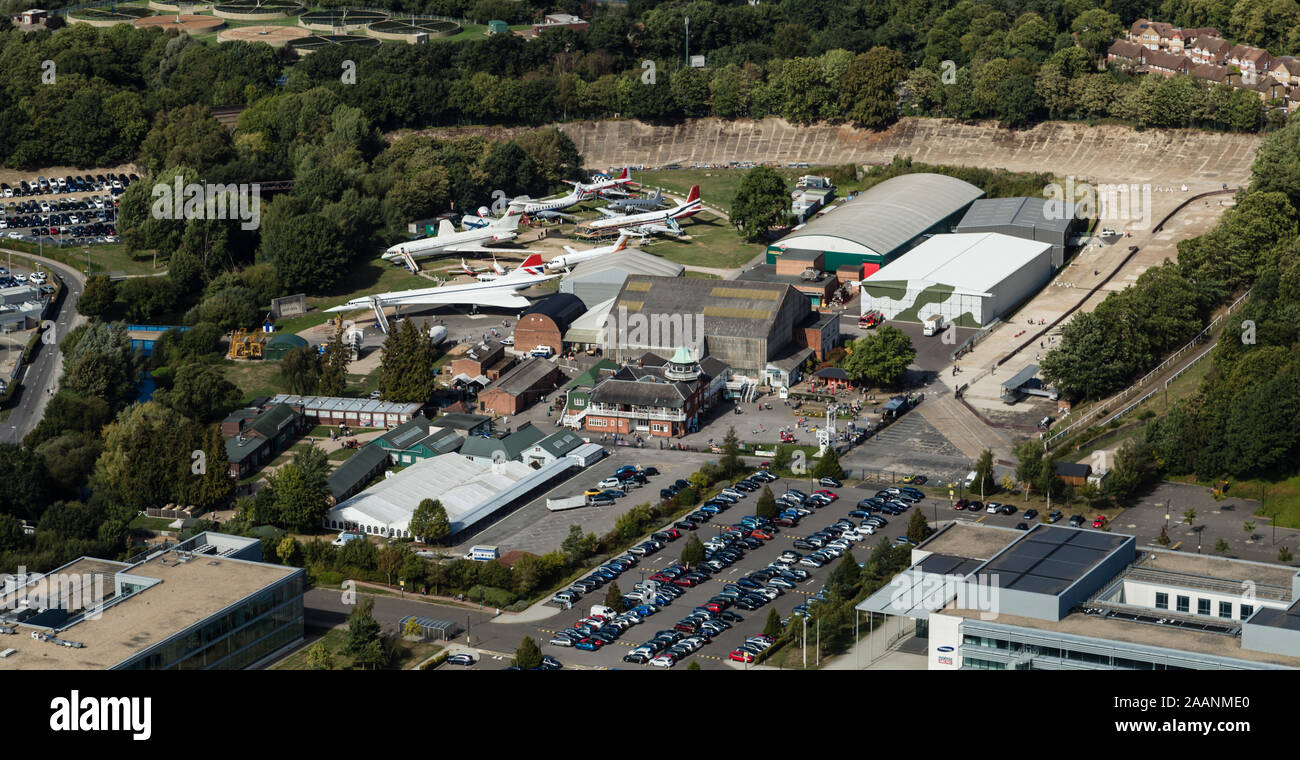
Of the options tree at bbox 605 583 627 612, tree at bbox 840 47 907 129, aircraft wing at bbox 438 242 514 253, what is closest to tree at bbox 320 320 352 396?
aircraft wing at bbox 438 242 514 253

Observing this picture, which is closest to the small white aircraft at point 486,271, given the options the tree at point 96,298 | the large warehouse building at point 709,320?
the large warehouse building at point 709,320

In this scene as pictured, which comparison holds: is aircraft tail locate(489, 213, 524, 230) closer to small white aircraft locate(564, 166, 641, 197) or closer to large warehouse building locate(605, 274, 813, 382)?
small white aircraft locate(564, 166, 641, 197)

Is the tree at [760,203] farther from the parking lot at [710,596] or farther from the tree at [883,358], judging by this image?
the parking lot at [710,596]

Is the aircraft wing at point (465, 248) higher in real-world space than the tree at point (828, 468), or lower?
higher
